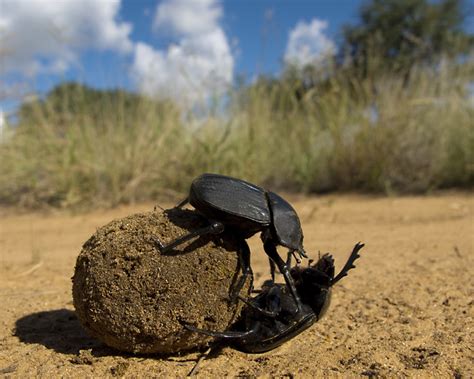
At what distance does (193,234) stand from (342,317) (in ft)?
3.06

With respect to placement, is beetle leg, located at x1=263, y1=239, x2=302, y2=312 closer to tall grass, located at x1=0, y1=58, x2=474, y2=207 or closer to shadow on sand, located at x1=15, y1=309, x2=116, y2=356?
shadow on sand, located at x1=15, y1=309, x2=116, y2=356

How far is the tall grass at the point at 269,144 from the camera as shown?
5289mm

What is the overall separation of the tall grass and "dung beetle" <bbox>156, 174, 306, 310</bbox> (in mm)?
3354

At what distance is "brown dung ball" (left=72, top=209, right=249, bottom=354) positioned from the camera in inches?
62.7

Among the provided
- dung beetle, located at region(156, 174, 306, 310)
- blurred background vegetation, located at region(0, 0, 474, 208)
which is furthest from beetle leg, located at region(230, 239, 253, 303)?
blurred background vegetation, located at region(0, 0, 474, 208)

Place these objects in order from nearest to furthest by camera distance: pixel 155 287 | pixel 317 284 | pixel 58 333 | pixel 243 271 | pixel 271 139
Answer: pixel 155 287
pixel 243 271
pixel 317 284
pixel 58 333
pixel 271 139

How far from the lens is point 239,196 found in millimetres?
1659

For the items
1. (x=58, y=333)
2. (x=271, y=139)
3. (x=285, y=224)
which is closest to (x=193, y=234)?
(x=285, y=224)

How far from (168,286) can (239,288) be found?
0.86 feet

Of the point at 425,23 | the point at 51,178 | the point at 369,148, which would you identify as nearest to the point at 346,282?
the point at 369,148

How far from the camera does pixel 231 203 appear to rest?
5.34ft

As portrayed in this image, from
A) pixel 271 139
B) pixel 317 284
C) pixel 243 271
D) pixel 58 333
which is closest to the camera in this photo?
pixel 243 271

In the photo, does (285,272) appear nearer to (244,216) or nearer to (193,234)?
(244,216)

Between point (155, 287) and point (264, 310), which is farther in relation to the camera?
point (264, 310)
